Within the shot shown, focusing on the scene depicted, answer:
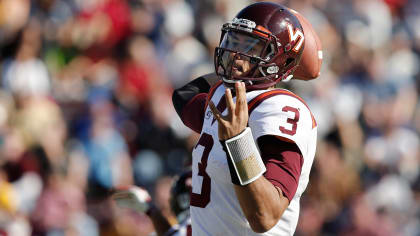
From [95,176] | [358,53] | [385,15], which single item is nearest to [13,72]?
[95,176]

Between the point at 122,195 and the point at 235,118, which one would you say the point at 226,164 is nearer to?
the point at 235,118

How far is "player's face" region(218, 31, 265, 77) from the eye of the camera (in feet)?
11.4

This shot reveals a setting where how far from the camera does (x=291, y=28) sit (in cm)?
361

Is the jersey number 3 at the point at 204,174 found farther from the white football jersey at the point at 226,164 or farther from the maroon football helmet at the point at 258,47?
the maroon football helmet at the point at 258,47

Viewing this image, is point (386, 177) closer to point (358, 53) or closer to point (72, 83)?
point (358, 53)

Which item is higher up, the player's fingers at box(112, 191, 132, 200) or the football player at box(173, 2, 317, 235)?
the football player at box(173, 2, 317, 235)

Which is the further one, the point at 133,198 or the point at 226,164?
the point at 133,198

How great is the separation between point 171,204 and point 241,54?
202 cm

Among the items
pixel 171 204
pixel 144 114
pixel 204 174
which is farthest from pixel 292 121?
pixel 144 114

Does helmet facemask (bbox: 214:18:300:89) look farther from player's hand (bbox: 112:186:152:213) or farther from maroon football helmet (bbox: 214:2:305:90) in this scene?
player's hand (bbox: 112:186:152:213)

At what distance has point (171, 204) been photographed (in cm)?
525

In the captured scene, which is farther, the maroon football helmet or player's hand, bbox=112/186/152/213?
player's hand, bbox=112/186/152/213

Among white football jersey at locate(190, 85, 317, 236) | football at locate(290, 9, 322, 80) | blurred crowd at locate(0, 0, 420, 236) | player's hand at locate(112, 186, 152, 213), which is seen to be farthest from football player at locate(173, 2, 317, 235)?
blurred crowd at locate(0, 0, 420, 236)

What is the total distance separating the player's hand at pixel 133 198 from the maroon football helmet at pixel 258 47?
1.53 m
